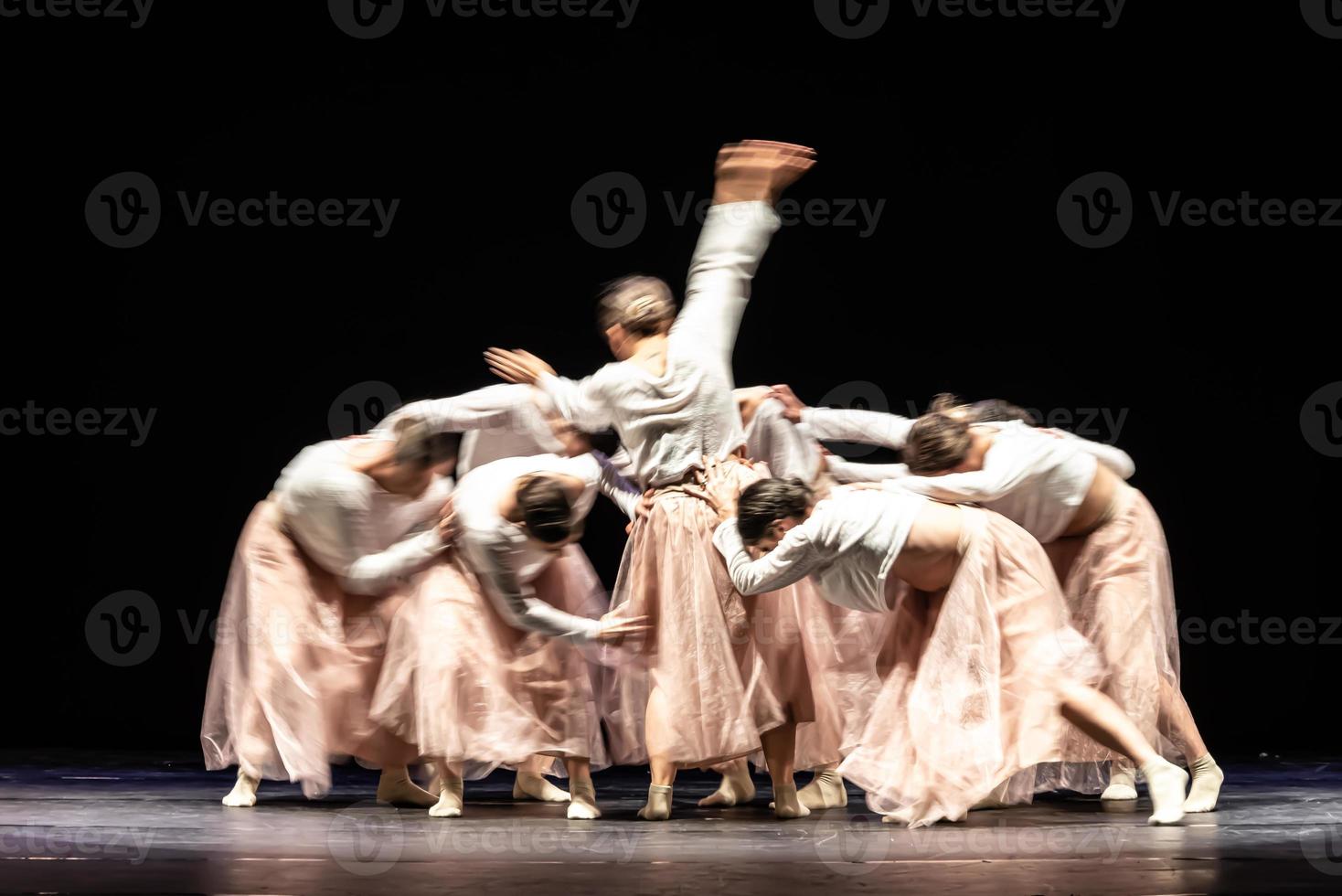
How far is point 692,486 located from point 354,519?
33.4 inches

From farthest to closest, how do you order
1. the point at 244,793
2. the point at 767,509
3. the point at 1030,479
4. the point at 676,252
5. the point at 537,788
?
the point at 676,252
the point at 537,788
the point at 244,793
the point at 1030,479
the point at 767,509

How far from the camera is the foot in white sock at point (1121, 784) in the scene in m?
3.96

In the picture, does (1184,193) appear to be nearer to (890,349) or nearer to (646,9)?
(890,349)

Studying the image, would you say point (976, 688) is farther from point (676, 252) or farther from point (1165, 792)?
point (676, 252)

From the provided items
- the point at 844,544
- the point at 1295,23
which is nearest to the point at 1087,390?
the point at 1295,23

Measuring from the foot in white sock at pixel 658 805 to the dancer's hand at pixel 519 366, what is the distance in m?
1.09

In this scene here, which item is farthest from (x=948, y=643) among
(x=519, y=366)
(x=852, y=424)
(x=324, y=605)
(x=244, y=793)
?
(x=244, y=793)

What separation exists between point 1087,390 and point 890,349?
686mm

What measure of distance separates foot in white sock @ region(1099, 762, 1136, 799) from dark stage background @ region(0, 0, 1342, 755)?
1.50 metres

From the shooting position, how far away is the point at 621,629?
3.66 m

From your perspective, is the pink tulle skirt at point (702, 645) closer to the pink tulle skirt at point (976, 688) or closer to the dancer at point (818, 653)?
the dancer at point (818, 653)

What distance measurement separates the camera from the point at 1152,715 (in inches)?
148

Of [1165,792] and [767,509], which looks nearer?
[1165,792]

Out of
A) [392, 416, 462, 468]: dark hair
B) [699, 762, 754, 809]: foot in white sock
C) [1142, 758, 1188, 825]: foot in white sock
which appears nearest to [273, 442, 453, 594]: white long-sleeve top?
[392, 416, 462, 468]: dark hair
